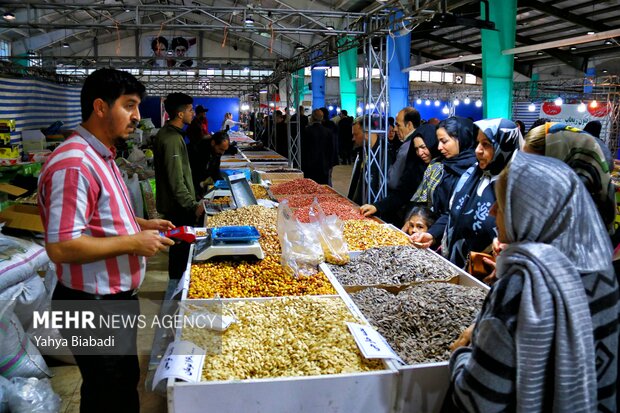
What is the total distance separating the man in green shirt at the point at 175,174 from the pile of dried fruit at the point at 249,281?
1.49 metres

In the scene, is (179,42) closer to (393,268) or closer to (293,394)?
(393,268)

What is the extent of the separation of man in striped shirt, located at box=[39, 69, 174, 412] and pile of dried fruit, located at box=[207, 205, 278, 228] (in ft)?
6.42

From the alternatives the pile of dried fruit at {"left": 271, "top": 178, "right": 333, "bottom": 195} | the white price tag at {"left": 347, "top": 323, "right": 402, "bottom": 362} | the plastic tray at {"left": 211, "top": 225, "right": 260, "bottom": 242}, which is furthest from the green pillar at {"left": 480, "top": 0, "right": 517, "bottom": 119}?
the white price tag at {"left": 347, "top": 323, "right": 402, "bottom": 362}

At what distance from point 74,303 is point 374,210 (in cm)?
311

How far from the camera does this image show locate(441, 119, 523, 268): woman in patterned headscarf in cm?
274

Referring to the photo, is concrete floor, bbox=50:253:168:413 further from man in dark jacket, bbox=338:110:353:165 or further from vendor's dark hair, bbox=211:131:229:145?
man in dark jacket, bbox=338:110:353:165

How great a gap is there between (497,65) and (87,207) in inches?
534

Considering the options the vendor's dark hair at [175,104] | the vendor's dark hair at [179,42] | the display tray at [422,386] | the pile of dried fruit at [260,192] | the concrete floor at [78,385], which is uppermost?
the vendor's dark hair at [179,42]

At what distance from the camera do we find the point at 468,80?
3031 cm

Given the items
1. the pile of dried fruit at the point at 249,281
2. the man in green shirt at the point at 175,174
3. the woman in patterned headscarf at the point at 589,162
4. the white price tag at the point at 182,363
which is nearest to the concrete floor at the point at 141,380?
the man in green shirt at the point at 175,174

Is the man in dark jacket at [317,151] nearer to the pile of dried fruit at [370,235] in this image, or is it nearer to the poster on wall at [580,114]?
the pile of dried fruit at [370,235]

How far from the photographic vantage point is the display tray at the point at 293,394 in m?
1.69

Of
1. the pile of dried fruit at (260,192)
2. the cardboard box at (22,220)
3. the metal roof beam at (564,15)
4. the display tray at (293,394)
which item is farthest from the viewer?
the metal roof beam at (564,15)

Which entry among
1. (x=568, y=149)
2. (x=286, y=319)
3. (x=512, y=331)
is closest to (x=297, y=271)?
(x=286, y=319)
